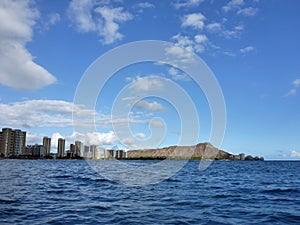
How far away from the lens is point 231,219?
62.0 ft

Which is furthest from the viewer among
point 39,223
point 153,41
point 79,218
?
point 153,41

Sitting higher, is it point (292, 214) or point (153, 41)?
point (153, 41)

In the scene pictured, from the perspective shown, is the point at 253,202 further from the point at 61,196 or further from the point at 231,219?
the point at 61,196

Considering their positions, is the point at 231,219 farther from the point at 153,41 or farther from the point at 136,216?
the point at 153,41

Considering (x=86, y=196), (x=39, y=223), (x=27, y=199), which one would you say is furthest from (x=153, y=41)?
(x=39, y=223)

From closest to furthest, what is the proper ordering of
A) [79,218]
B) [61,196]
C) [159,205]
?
1. [79,218]
2. [159,205]
3. [61,196]

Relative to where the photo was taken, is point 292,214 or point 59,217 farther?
point 292,214

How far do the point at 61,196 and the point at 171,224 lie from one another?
12.9 m

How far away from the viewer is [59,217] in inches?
718

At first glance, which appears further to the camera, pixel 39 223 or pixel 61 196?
pixel 61 196

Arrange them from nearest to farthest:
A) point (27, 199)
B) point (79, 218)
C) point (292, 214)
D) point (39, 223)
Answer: point (39, 223) → point (79, 218) → point (292, 214) → point (27, 199)

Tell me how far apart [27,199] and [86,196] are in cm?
476

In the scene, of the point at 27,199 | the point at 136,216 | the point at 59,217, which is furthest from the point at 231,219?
the point at 27,199

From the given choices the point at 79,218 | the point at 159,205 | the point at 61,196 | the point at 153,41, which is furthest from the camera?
the point at 153,41
